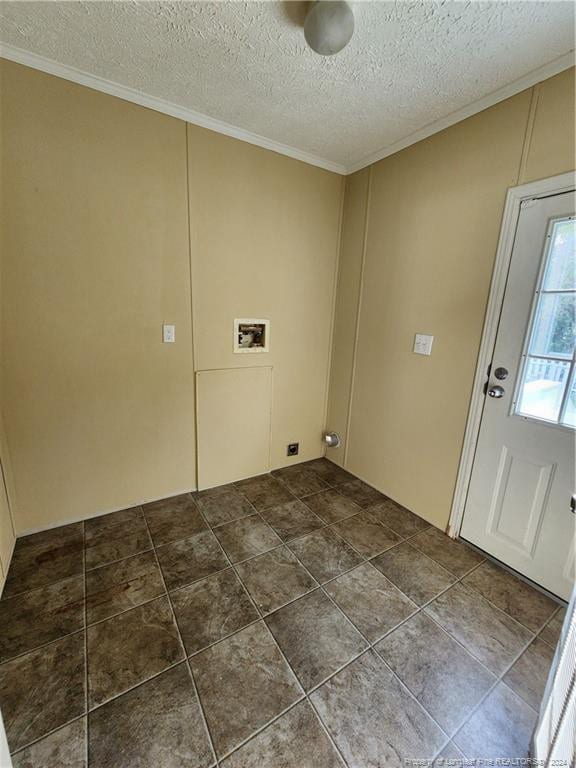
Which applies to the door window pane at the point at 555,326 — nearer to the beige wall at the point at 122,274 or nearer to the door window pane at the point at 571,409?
the door window pane at the point at 571,409

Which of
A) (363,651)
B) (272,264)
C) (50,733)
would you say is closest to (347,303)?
(272,264)

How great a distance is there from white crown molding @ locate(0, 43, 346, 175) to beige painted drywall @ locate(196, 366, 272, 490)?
1505 millimetres

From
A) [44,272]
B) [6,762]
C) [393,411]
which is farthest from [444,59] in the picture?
[6,762]

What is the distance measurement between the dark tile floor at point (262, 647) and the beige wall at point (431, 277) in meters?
0.58

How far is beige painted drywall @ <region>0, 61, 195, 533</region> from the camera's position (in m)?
1.63

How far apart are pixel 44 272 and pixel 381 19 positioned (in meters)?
1.87

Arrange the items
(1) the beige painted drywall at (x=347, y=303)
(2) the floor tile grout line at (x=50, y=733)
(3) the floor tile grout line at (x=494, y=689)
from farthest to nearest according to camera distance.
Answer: (1) the beige painted drywall at (x=347, y=303) < (3) the floor tile grout line at (x=494, y=689) < (2) the floor tile grout line at (x=50, y=733)

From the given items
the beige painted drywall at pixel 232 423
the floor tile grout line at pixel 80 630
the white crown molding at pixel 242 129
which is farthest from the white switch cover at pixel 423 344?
the floor tile grout line at pixel 80 630

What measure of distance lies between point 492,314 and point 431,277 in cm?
45

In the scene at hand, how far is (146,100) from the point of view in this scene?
1.78m

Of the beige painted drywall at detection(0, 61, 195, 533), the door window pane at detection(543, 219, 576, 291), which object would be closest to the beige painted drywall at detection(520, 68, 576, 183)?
the door window pane at detection(543, 219, 576, 291)

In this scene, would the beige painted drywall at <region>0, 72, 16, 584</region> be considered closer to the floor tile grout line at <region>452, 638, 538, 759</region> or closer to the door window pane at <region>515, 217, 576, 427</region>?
the floor tile grout line at <region>452, 638, 538, 759</region>

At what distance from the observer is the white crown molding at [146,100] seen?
4.95ft

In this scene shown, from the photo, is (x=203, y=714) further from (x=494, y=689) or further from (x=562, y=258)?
(x=562, y=258)
